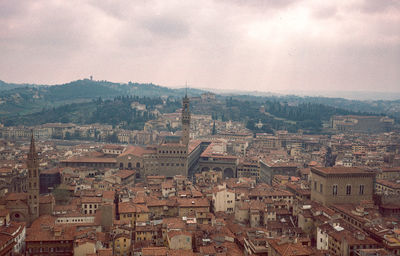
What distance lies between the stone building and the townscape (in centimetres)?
8

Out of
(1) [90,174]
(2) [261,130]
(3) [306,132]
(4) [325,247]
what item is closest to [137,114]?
(2) [261,130]

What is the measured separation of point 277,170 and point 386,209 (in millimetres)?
16236

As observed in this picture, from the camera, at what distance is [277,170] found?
45312mm

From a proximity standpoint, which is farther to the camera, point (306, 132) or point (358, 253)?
point (306, 132)

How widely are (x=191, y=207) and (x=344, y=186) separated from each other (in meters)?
12.4

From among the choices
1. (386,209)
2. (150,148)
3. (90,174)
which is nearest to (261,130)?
(150,148)

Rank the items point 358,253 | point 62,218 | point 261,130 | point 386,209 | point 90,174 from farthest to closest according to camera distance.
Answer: point 261,130 → point 90,174 → point 386,209 → point 62,218 → point 358,253

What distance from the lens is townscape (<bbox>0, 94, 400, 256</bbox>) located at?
885 inches

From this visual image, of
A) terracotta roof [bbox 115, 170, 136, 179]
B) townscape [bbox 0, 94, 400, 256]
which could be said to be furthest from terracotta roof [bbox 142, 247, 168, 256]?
terracotta roof [bbox 115, 170, 136, 179]

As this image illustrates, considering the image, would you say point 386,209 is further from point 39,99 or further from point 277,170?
point 39,99

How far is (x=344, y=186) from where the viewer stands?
32344 mm

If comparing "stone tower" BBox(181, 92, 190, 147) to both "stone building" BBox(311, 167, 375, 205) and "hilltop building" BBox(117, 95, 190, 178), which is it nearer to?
"hilltop building" BBox(117, 95, 190, 178)

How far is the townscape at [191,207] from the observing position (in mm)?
22469

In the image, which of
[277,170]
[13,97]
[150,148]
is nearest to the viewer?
[277,170]
